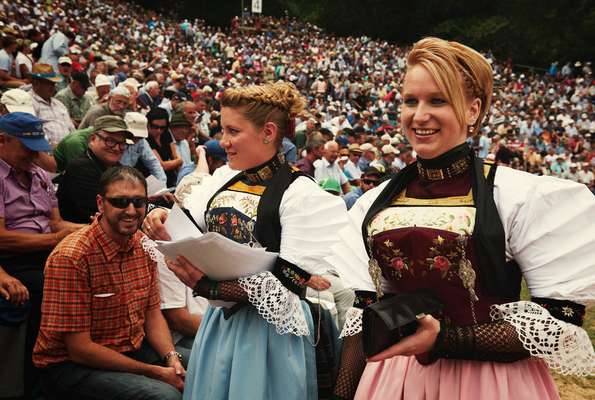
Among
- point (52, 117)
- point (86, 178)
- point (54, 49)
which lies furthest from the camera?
point (54, 49)

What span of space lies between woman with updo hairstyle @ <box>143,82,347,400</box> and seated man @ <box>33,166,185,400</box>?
68 cm

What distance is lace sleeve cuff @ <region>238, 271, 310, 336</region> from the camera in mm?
2207

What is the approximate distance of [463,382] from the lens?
1733mm

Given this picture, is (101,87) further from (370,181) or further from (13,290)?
(13,290)

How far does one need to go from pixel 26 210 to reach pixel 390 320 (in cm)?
290

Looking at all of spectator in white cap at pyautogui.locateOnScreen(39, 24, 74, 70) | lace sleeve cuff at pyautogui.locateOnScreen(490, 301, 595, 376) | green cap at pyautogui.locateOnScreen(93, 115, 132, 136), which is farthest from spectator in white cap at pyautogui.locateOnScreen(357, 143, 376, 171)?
lace sleeve cuff at pyautogui.locateOnScreen(490, 301, 595, 376)

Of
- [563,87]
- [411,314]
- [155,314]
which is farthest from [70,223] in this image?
[563,87]

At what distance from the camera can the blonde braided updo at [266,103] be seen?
241 cm

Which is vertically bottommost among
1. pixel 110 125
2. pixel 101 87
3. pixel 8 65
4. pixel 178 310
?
pixel 178 310

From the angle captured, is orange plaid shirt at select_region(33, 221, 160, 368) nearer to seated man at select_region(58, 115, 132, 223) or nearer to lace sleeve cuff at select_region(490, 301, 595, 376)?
seated man at select_region(58, 115, 132, 223)

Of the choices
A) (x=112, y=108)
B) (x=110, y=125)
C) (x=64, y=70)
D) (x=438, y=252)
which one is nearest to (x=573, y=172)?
(x=64, y=70)

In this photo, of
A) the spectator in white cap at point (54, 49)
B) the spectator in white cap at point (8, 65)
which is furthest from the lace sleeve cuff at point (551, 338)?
the spectator in white cap at point (54, 49)

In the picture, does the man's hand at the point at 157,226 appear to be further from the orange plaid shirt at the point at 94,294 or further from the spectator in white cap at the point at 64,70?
the spectator in white cap at the point at 64,70

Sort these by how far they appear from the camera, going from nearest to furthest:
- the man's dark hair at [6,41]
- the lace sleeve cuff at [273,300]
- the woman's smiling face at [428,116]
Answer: the woman's smiling face at [428,116] → the lace sleeve cuff at [273,300] → the man's dark hair at [6,41]
